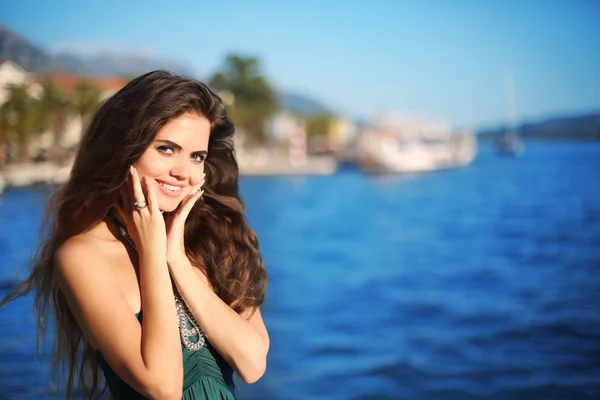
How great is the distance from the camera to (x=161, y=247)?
1276 millimetres

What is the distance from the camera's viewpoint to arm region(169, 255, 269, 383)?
1332 millimetres

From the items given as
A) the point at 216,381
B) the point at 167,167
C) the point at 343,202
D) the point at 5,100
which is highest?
the point at 5,100

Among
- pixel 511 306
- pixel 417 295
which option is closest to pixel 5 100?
pixel 417 295

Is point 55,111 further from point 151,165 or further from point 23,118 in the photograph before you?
point 151,165

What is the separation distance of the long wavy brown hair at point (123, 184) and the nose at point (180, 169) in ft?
0.20

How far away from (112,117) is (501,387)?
5.92 m

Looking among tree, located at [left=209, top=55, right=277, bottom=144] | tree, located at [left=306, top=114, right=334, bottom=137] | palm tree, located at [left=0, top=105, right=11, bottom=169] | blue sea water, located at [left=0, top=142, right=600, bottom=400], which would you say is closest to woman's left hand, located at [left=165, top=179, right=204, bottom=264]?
blue sea water, located at [left=0, top=142, right=600, bottom=400]

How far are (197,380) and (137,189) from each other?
0.36m

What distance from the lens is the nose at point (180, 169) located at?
133 centimetres

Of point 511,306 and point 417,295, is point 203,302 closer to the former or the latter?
point 511,306

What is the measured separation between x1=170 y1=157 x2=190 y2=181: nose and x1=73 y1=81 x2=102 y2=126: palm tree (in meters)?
33.2

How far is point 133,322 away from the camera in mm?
1249

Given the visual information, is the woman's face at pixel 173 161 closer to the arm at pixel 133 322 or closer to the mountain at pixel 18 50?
the arm at pixel 133 322

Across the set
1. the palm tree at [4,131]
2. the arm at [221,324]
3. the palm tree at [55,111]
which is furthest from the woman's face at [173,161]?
the palm tree at [55,111]
